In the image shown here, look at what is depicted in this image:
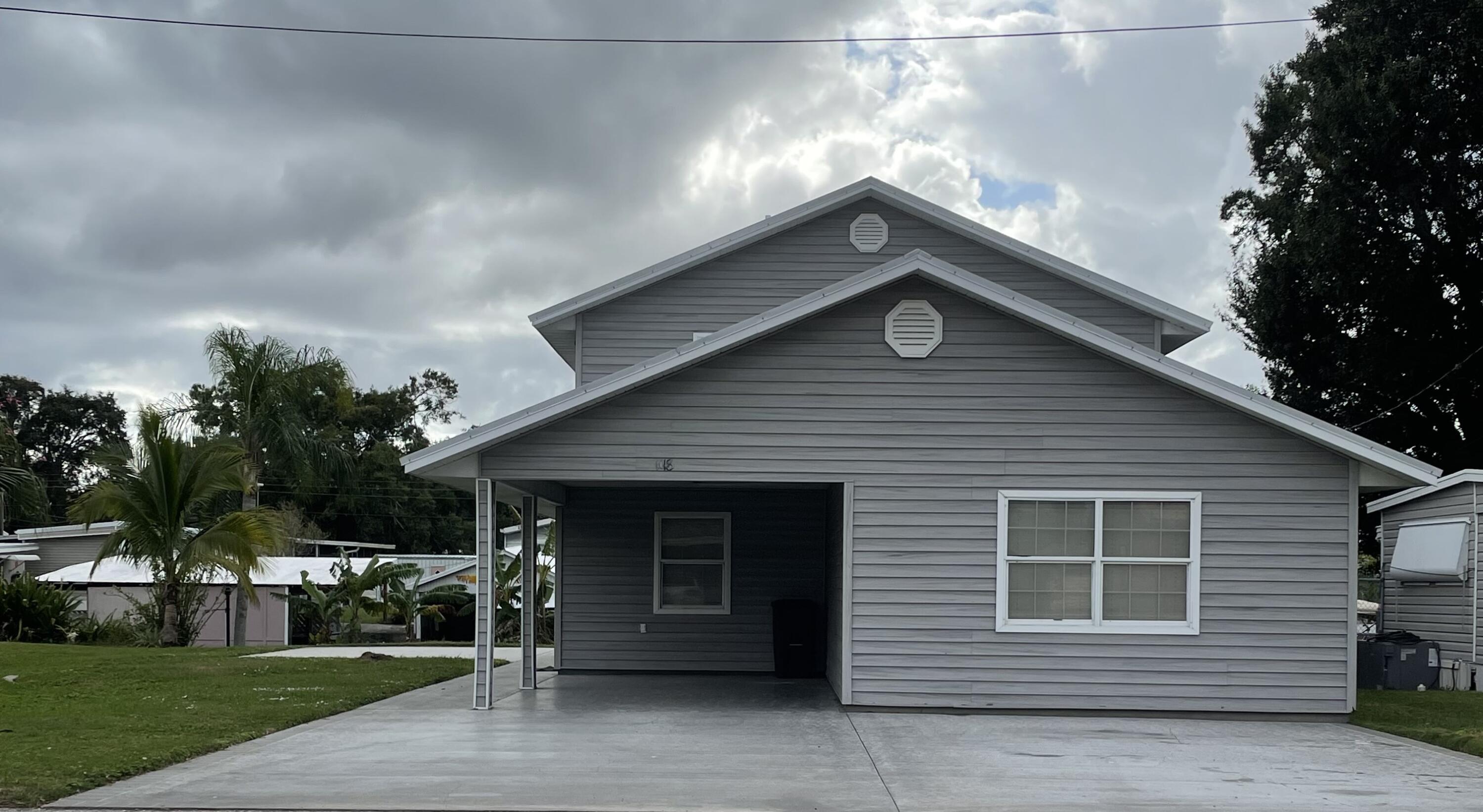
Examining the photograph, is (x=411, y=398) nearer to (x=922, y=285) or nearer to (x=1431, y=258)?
(x=1431, y=258)

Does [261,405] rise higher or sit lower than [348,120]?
lower

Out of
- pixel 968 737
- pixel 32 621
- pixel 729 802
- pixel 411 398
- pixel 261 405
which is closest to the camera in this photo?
pixel 729 802

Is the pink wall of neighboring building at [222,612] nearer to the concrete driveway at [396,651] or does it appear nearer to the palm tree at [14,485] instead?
the palm tree at [14,485]

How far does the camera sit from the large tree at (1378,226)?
26938 mm

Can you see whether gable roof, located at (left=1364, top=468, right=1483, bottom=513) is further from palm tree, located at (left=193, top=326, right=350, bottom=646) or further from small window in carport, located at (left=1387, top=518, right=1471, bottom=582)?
palm tree, located at (left=193, top=326, right=350, bottom=646)

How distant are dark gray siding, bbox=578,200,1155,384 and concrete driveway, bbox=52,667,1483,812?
216 inches

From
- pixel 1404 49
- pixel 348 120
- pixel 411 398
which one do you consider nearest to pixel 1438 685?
pixel 1404 49

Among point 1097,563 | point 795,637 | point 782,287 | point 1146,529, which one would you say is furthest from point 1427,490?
point 782,287

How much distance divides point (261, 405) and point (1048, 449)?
73.7ft

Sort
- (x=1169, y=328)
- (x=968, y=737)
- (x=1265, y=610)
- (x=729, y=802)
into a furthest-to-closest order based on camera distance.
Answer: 1. (x=1169, y=328)
2. (x=1265, y=610)
3. (x=968, y=737)
4. (x=729, y=802)

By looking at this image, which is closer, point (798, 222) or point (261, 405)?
point (798, 222)

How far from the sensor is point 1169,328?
1692cm

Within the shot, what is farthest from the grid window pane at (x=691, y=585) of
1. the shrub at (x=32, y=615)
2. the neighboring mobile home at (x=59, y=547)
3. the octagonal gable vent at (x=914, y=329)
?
the neighboring mobile home at (x=59, y=547)

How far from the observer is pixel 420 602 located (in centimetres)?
3023
